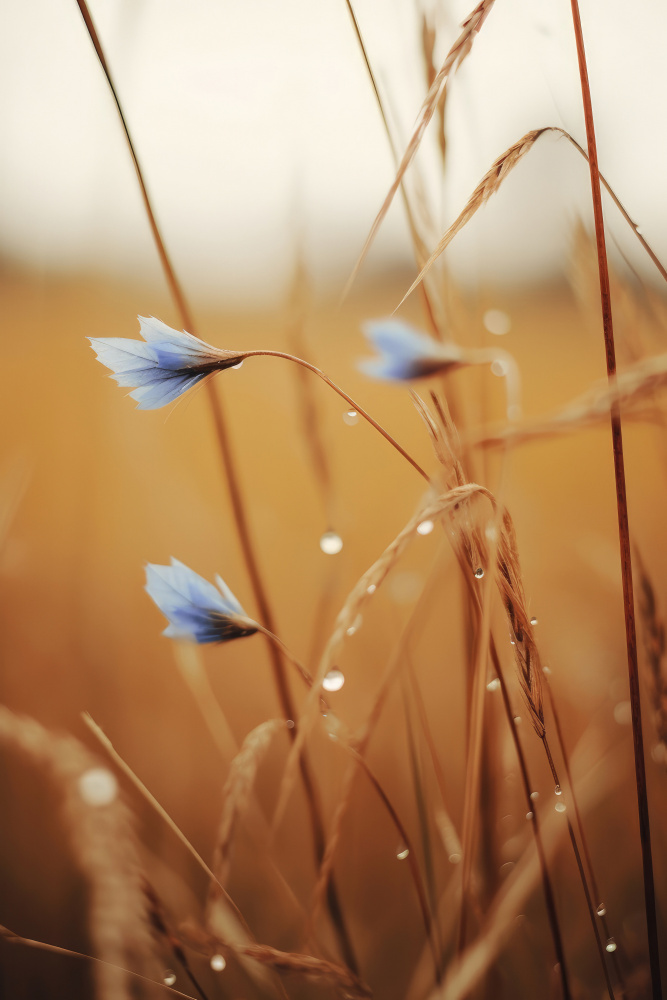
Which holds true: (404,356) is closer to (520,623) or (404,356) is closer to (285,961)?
(520,623)

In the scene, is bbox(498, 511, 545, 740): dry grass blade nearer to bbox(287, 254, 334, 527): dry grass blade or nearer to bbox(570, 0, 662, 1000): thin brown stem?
bbox(570, 0, 662, 1000): thin brown stem

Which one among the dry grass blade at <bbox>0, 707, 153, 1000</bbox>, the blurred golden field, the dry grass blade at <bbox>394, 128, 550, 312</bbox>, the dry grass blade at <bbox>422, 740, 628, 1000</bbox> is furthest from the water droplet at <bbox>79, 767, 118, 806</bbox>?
the dry grass blade at <bbox>394, 128, 550, 312</bbox>

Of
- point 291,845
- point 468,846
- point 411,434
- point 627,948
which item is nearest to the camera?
point 468,846

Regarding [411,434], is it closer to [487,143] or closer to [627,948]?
[487,143]

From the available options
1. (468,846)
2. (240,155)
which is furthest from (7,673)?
(240,155)

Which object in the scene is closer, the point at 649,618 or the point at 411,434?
the point at 649,618

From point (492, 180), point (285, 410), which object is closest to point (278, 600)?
point (285, 410)
